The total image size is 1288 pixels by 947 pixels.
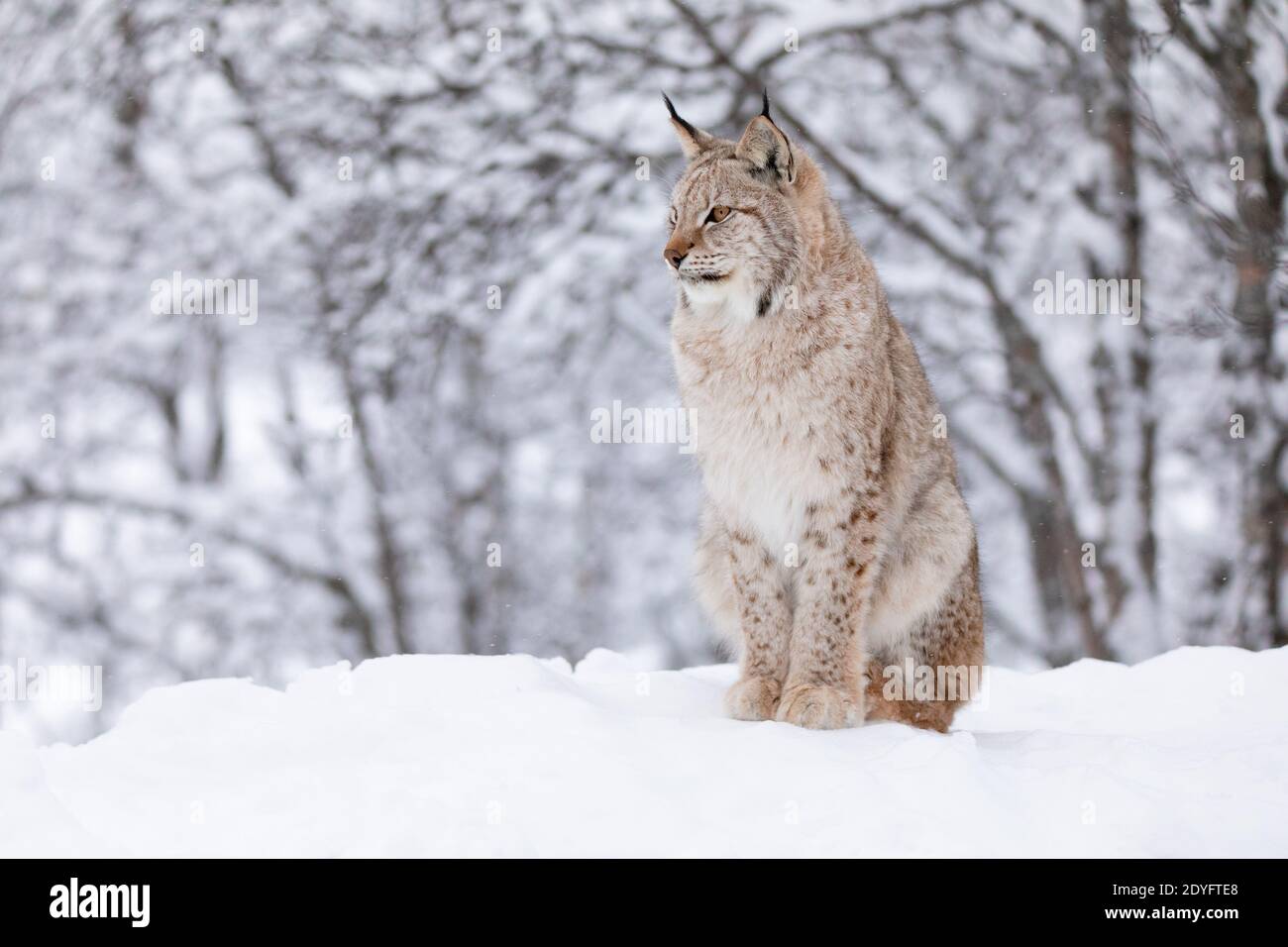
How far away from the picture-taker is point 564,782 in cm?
349

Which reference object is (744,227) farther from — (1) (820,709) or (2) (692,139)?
(1) (820,709)

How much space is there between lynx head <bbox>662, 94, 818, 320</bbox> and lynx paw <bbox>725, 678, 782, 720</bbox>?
1230mm

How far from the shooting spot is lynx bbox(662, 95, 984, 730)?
4.61 meters

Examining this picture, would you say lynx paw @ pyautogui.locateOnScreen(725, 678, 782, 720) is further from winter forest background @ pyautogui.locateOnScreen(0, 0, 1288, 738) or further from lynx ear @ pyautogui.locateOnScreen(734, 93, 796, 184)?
winter forest background @ pyautogui.locateOnScreen(0, 0, 1288, 738)

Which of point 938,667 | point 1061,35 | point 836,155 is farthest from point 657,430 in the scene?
point 938,667

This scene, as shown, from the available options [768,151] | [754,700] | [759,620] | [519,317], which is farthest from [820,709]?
[519,317]

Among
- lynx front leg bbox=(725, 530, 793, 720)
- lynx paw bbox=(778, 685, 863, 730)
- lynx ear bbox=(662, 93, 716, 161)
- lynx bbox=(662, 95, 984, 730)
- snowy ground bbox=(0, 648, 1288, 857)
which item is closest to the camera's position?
snowy ground bbox=(0, 648, 1288, 857)

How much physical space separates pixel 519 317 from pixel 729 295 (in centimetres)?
557

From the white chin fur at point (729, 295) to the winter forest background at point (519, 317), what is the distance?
494 centimetres

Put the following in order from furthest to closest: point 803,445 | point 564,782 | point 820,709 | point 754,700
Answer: point 754,700 < point 803,445 < point 820,709 < point 564,782

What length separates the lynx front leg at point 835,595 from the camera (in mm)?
4629

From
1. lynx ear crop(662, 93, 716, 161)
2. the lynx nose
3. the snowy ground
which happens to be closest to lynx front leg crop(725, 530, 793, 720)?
the snowy ground

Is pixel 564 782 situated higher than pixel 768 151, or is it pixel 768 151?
pixel 768 151
